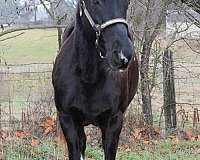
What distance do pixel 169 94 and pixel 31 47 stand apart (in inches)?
127

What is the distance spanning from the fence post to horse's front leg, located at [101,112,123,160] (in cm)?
449

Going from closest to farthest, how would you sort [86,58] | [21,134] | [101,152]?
[86,58] < [101,152] < [21,134]

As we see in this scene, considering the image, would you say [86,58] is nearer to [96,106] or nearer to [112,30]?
[96,106]

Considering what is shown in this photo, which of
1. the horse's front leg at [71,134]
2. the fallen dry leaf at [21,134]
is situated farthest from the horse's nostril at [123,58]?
the fallen dry leaf at [21,134]

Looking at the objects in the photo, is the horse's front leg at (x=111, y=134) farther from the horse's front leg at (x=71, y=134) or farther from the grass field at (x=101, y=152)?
the grass field at (x=101, y=152)

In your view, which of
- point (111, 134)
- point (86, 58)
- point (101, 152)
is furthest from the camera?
point (101, 152)

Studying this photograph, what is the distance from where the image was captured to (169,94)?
31.7ft

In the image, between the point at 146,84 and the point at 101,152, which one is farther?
the point at 146,84

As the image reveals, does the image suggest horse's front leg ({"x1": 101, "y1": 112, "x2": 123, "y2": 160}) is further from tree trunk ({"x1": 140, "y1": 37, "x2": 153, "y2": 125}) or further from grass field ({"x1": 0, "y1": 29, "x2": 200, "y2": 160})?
tree trunk ({"x1": 140, "y1": 37, "x2": 153, "y2": 125})

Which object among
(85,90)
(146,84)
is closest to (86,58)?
(85,90)

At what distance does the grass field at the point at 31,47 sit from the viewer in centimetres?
901

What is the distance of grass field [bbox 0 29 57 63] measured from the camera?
9008mm

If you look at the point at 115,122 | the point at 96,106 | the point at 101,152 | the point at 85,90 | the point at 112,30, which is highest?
the point at 112,30

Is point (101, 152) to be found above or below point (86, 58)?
below
